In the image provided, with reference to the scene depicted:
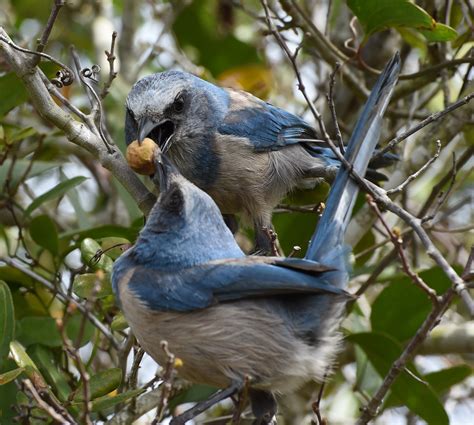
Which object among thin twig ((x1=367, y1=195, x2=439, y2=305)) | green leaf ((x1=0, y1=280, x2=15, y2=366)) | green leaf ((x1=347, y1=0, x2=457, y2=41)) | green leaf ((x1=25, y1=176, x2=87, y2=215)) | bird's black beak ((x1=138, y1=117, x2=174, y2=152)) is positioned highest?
green leaf ((x1=347, y1=0, x2=457, y2=41))

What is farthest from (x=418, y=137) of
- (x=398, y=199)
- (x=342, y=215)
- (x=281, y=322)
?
(x=281, y=322)

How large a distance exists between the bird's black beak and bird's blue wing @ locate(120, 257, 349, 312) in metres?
0.95

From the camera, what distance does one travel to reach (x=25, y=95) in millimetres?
4961

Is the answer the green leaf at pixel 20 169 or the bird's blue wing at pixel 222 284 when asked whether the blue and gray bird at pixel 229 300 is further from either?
the green leaf at pixel 20 169

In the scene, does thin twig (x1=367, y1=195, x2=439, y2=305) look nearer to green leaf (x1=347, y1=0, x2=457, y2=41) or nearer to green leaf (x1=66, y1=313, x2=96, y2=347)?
green leaf (x1=347, y1=0, x2=457, y2=41)

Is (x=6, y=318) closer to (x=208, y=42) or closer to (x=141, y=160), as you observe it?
(x=141, y=160)

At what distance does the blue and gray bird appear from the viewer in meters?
3.62

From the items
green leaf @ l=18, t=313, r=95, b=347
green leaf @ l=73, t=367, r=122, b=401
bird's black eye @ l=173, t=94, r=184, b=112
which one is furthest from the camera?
bird's black eye @ l=173, t=94, r=184, b=112

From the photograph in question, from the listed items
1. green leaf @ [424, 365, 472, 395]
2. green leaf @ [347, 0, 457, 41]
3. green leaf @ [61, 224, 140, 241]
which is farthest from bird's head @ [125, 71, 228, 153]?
green leaf @ [424, 365, 472, 395]

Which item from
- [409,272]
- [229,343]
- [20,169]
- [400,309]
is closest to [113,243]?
[229,343]

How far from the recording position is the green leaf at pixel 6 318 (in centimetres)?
412

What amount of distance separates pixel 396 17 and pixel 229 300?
1931mm

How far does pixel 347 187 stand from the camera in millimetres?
4012

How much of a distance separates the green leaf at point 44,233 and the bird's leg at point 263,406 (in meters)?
1.66
